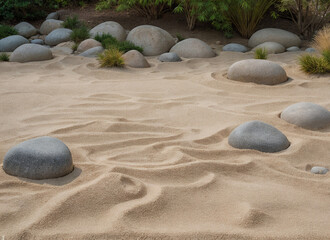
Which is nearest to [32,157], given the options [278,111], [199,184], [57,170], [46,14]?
[57,170]

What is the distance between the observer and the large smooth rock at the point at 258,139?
2516 millimetres

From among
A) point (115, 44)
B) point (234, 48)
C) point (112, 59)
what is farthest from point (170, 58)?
point (234, 48)

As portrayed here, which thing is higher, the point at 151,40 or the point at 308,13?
the point at 308,13

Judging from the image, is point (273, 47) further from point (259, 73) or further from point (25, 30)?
point (25, 30)

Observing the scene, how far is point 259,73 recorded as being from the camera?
4.57 meters

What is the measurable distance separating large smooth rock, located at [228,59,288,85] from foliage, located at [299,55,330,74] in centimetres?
37

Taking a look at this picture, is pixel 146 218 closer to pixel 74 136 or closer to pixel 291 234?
pixel 291 234

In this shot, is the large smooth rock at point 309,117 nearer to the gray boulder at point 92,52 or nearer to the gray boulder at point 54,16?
the gray boulder at point 92,52

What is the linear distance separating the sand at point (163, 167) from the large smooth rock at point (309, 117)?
0.30 feet

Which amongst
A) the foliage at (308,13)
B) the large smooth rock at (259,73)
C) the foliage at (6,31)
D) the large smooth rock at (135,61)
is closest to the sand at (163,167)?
the large smooth rock at (259,73)

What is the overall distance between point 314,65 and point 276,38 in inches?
123

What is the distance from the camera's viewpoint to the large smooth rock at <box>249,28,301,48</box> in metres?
7.68

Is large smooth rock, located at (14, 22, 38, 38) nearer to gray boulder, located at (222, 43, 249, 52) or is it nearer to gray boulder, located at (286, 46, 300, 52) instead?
gray boulder, located at (222, 43, 249, 52)

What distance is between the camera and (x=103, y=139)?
8.82 ft
